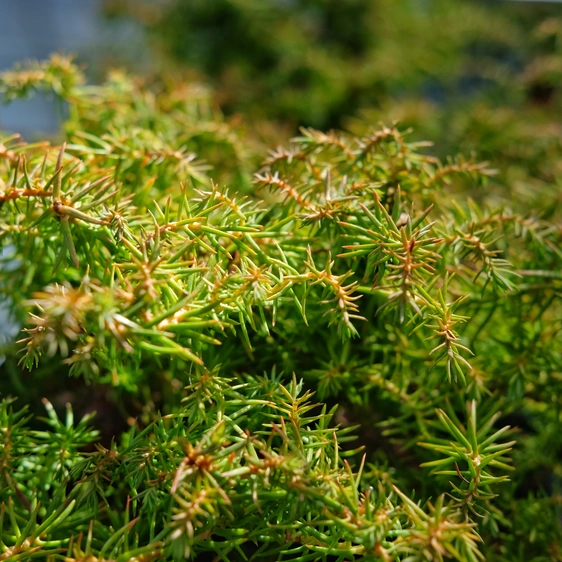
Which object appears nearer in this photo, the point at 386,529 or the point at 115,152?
the point at 386,529

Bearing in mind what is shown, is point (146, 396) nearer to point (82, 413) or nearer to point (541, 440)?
point (82, 413)

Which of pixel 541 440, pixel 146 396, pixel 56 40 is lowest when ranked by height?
pixel 541 440

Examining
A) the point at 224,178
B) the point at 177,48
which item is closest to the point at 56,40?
the point at 177,48

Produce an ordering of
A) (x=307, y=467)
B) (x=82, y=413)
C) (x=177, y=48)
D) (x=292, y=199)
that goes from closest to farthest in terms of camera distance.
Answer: (x=307, y=467)
(x=292, y=199)
(x=82, y=413)
(x=177, y=48)

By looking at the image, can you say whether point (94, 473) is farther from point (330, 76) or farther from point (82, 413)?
point (330, 76)

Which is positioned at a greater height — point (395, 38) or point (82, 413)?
point (395, 38)

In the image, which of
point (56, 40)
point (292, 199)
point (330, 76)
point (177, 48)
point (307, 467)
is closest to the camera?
A: point (307, 467)
